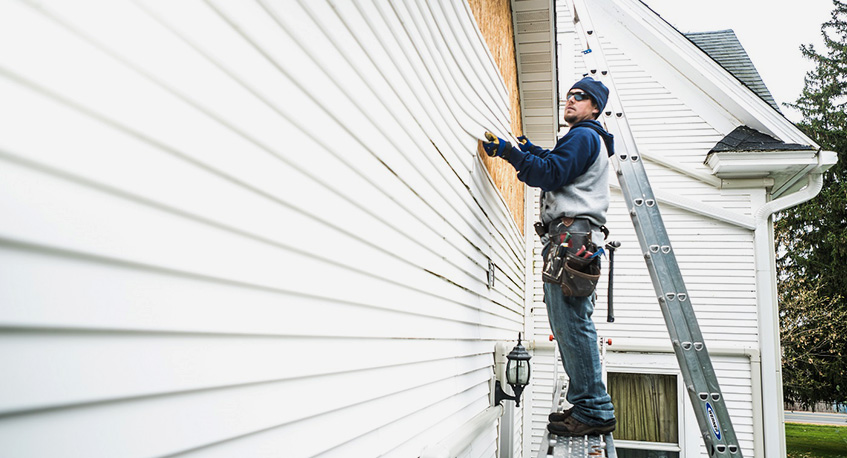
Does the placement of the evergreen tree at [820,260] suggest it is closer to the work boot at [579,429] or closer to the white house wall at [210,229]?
the work boot at [579,429]

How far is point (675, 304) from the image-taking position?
13.8 ft

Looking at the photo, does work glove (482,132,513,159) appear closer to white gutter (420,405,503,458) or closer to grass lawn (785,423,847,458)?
white gutter (420,405,503,458)

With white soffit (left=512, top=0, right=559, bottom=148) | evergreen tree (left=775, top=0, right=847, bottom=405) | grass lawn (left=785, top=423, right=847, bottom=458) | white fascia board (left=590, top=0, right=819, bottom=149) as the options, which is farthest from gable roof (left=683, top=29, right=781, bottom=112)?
grass lawn (left=785, top=423, right=847, bottom=458)

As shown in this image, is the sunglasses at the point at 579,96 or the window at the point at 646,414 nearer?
the sunglasses at the point at 579,96

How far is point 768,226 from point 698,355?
5485 mm

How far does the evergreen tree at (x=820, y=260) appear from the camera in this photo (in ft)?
56.4

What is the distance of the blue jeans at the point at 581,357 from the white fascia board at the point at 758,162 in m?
5.91

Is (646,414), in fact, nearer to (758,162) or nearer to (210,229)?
(758,162)

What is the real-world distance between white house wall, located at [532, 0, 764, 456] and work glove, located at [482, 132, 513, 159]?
5011 millimetres

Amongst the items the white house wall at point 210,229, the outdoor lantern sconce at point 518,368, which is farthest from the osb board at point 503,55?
the white house wall at point 210,229

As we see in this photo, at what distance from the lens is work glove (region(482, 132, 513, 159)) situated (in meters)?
3.62

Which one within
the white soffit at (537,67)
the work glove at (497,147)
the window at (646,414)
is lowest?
the window at (646,414)

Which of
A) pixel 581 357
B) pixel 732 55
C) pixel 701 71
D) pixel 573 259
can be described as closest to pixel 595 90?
pixel 573 259

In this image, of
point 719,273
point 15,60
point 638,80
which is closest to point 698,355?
point 15,60
